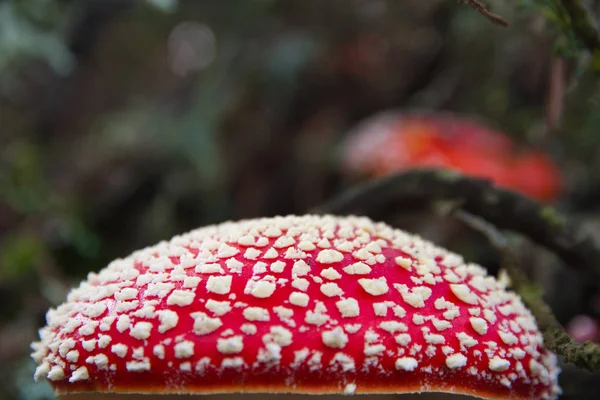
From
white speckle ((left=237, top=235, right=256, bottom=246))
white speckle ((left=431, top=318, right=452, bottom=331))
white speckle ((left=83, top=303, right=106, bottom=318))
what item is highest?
white speckle ((left=237, top=235, right=256, bottom=246))

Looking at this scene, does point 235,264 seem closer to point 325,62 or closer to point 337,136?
point 337,136

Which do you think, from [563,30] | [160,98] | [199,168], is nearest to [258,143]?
[199,168]

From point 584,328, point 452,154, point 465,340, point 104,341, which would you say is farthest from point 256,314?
point 452,154

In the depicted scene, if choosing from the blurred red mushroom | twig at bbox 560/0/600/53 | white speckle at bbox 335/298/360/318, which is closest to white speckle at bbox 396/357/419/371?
white speckle at bbox 335/298/360/318

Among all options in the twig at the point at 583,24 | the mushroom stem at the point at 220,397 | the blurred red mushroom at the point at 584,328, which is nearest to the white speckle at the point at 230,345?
the mushroom stem at the point at 220,397

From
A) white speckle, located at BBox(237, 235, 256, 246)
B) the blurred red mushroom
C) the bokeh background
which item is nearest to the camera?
white speckle, located at BBox(237, 235, 256, 246)

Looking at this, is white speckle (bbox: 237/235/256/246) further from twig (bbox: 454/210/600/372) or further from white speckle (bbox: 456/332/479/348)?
twig (bbox: 454/210/600/372)

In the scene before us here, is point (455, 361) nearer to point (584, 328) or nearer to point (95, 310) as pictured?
point (95, 310)
